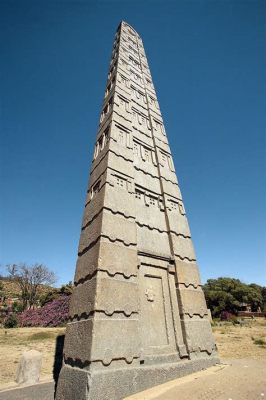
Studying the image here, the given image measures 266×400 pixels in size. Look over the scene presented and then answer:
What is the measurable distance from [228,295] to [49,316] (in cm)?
3025

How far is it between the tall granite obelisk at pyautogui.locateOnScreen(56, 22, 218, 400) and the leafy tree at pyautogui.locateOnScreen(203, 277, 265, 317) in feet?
124

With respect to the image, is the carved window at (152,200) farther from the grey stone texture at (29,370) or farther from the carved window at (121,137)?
the grey stone texture at (29,370)

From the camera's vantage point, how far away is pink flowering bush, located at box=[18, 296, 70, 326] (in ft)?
75.6

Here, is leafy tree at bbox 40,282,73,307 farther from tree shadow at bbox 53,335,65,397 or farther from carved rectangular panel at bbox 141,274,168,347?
carved rectangular panel at bbox 141,274,168,347

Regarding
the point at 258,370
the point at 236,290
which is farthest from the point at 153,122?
the point at 236,290

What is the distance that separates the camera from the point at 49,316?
23.9 meters

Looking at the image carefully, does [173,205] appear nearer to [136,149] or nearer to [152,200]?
[152,200]

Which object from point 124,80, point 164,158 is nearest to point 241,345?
point 164,158

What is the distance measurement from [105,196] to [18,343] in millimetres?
14297

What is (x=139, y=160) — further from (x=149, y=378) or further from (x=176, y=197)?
(x=149, y=378)

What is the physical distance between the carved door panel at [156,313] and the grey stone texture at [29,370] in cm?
442

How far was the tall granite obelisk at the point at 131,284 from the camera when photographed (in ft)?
13.6

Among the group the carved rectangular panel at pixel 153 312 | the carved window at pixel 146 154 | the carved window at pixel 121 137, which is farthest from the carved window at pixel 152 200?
the carved rectangular panel at pixel 153 312

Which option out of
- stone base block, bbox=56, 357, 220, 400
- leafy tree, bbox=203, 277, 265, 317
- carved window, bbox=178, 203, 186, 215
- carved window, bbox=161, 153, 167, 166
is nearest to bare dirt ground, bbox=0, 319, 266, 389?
stone base block, bbox=56, 357, 220, 400
